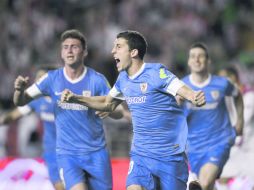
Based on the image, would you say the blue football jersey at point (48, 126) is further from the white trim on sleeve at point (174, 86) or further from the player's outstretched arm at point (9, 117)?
the white trim on sleeve at point (174, 86)

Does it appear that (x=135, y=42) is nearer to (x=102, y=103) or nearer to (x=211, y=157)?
(x=102, y=103)

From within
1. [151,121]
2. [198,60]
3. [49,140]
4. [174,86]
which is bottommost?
[49,140]

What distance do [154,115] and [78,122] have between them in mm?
1224

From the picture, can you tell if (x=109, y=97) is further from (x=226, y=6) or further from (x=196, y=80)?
(x=226, y=6)

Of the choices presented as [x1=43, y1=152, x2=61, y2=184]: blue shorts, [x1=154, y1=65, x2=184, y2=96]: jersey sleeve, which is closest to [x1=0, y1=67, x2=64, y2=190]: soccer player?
[x1=43, y1=152, x2=61, y2=184]: blue shorts

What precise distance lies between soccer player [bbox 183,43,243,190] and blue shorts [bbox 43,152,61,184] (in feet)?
5.96

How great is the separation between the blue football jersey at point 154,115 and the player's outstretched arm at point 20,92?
1211 millimetres

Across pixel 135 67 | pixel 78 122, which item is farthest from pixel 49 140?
pixel 135 67

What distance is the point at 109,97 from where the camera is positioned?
27.7 ft

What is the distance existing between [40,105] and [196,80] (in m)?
2.29

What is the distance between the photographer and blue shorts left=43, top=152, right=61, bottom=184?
10430 millimetres

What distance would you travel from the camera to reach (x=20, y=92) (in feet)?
28.7

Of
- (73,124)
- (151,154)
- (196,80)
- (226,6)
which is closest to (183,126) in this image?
(151,154)

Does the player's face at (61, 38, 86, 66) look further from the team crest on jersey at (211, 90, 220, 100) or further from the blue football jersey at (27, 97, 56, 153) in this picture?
the team crest on jersey at (211, 90, 220, 100)
